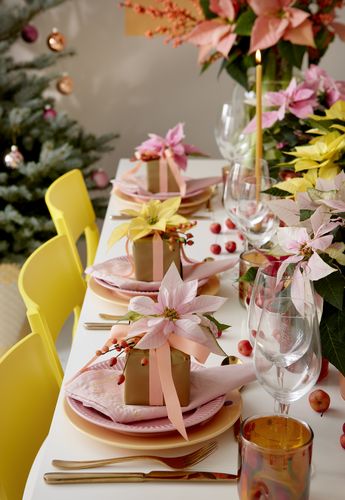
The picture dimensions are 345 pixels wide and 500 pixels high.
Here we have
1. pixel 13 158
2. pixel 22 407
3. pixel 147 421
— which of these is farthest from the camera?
pixel 13 158

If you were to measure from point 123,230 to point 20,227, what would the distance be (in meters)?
1.67

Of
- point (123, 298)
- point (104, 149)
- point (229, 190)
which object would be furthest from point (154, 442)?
point (104, 149)

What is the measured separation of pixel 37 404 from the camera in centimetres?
152

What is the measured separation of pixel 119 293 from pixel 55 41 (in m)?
1.93

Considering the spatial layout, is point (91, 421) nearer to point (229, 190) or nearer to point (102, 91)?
point (229, 190)

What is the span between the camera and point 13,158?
317cm

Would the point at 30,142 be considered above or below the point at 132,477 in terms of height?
below

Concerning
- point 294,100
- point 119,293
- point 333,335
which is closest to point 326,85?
point 294,100

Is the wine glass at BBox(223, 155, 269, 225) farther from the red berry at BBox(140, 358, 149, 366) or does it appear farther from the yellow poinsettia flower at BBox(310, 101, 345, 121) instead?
the red berry at BBox(140, 358, 149, 366)

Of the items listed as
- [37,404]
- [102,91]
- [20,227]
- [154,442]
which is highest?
[154,442]

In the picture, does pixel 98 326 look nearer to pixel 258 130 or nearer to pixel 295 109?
pixel 258 130

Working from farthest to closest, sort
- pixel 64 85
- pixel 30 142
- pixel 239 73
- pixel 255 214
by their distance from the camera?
pixel 64 85 → pixel 30 142 → pixel 239 73 → pixel 255 214

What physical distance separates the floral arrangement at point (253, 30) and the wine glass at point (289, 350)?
1448 mm

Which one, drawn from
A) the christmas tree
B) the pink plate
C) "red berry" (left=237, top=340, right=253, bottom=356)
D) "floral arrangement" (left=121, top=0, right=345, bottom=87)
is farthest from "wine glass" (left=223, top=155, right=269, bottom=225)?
the christmas tree
